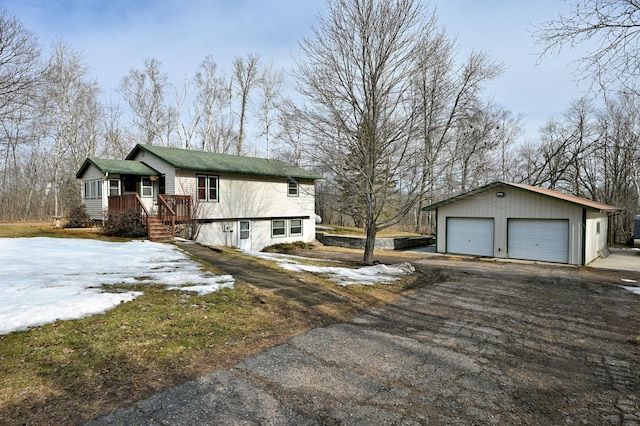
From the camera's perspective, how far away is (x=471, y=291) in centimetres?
888

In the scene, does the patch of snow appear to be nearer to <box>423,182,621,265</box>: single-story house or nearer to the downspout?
<box>423,182,621,265</box>: single-story house

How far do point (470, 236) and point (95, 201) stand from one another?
62.1ft

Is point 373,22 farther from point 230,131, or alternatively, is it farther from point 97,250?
point 230,131

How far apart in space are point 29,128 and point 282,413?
33.5 meters

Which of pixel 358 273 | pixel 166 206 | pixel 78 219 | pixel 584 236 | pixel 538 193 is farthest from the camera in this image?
pixel 78 219

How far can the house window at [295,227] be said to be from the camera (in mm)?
22409

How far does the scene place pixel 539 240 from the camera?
633 inches

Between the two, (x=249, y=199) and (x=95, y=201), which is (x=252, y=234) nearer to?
(x=249, y=199)

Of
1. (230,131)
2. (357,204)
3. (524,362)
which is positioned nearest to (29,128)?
(230,131)

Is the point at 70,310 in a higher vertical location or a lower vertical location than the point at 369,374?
higher

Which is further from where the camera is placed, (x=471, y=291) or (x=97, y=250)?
(x=97, y=250)

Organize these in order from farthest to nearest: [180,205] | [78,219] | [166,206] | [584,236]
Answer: [78,219] < [180,205] < [166,206] < [584,236]

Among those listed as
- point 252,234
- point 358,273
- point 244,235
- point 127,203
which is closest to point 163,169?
point 127,203

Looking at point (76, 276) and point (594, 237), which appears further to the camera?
point (594, 237)
